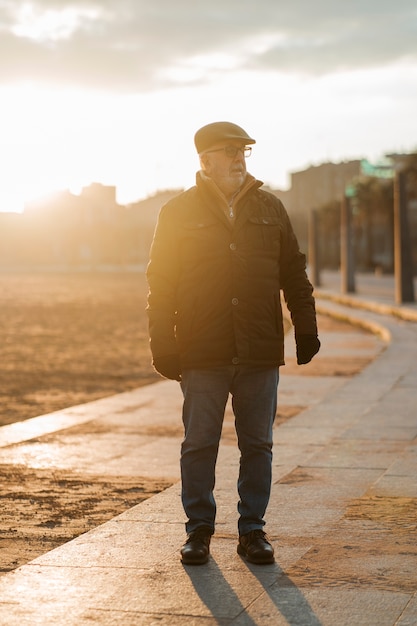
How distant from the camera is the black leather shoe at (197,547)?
4.96m

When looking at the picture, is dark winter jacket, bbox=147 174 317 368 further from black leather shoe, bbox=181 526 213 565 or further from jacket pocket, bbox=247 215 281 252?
black leather shoe, bbox=181 526 213 565

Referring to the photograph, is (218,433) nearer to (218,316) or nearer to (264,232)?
(218,316)

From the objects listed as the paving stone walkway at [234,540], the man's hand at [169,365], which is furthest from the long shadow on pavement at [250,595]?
the man's hand at [169,365]

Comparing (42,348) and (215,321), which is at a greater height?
(215,321)

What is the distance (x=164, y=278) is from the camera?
515 centimetres

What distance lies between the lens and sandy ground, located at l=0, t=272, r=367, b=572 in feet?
20.3

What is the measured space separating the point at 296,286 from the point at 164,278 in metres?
0.62

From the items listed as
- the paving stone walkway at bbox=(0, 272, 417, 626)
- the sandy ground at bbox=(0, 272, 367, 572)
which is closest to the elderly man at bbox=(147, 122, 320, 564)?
the paving stone walkway at bbox=(0, 272, 417, 626)

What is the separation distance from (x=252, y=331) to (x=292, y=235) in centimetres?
51

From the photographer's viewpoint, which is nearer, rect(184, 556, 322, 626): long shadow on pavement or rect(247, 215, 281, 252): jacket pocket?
rect(184, 556, 322, 626): long shadow on pavement

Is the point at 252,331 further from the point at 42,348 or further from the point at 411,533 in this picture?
the point at 42,348

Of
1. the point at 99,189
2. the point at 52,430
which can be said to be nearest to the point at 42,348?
the point at 52,430

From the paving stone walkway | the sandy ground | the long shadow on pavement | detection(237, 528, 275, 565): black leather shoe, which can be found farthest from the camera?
the sandy ground

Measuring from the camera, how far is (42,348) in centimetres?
2036
